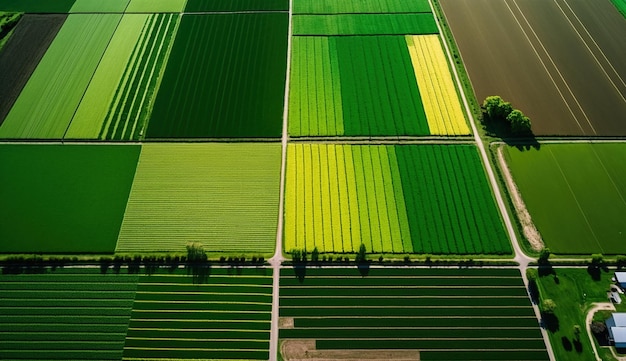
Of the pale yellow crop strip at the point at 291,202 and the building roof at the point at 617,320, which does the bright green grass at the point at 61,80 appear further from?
the building roof at the point at 617,320

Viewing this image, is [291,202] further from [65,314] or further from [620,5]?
[620,5]

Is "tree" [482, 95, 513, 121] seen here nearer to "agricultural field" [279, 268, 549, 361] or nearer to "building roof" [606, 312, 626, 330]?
"agricultural field" [279, 268, 549, 361]

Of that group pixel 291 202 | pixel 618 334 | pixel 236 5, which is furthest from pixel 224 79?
pixel 618 334

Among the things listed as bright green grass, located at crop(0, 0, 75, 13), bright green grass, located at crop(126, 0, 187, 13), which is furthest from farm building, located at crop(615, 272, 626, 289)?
bright green grass, located at crop(0, 0, 75, 13)

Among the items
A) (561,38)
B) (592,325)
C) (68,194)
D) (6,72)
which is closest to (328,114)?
(68,194)

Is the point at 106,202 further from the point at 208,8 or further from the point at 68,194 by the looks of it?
the point at 208,8

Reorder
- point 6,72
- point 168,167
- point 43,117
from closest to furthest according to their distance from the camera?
point 168,167
point 43,117
point 6,72
